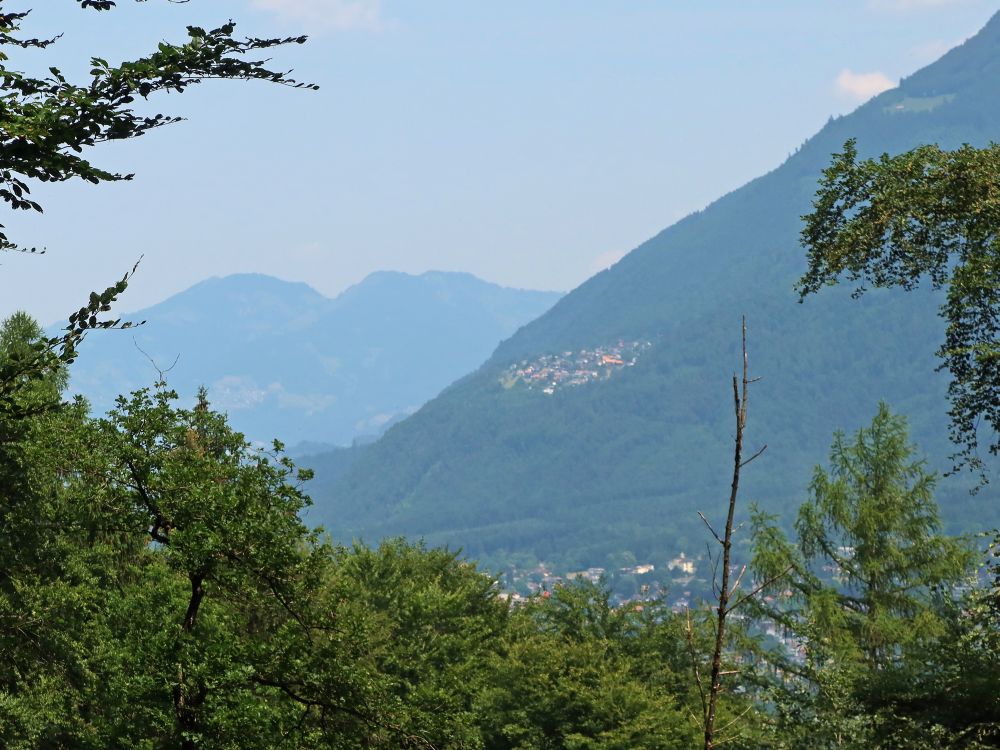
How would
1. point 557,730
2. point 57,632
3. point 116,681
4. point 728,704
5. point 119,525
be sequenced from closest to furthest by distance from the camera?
point 116,681 → point 119,525 → point 57,632 → point 557,730 → point 728,704

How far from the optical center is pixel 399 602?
3612 centimetres

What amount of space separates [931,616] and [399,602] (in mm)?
15579

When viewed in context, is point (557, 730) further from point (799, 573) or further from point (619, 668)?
point (799, 573)

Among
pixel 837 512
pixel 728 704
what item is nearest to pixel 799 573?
pixel 837 512

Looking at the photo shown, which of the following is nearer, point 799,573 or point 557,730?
point 557,730

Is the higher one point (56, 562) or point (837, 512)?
point (837, 512)

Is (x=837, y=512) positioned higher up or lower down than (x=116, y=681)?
higher up

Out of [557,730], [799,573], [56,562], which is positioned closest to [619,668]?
[557,730]

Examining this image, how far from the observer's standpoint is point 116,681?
1586cm

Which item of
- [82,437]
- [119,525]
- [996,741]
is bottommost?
[996,741]

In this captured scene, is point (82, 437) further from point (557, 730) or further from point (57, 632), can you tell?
point (557, 730)

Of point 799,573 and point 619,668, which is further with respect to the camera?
point 799,573

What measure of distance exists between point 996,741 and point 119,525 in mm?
13046

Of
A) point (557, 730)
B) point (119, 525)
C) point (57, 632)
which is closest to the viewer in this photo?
point (119, 525)
